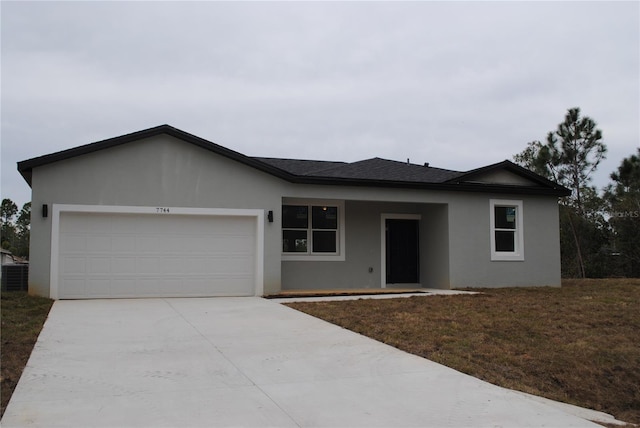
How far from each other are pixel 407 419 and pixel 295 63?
51.8 feet

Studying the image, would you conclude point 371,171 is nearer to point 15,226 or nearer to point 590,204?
point 590,204

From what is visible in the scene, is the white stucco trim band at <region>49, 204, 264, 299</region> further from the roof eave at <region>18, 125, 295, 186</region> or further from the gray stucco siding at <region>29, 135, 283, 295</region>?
the roof eave at <region>18, 125, 295, 186</region>

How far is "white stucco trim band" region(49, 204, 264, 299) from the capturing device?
12.1 meters

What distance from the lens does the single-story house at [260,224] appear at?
40.5ft

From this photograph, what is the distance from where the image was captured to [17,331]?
791cm

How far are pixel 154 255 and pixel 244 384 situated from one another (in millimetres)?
8073

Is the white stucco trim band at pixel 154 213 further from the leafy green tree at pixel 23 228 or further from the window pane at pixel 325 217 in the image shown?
the leafy green tree at pixel 23 228

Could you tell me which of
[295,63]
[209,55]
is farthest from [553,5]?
[209,55]

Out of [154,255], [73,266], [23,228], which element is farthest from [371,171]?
[23,228]

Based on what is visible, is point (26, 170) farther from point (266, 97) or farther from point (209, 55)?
point (266, 97)

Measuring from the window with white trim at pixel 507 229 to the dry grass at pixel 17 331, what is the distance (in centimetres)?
1179

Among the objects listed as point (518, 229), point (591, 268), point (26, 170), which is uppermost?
point (26, 170)

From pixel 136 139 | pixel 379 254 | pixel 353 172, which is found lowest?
pixel 379 254

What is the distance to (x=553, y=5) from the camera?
13336 mm
